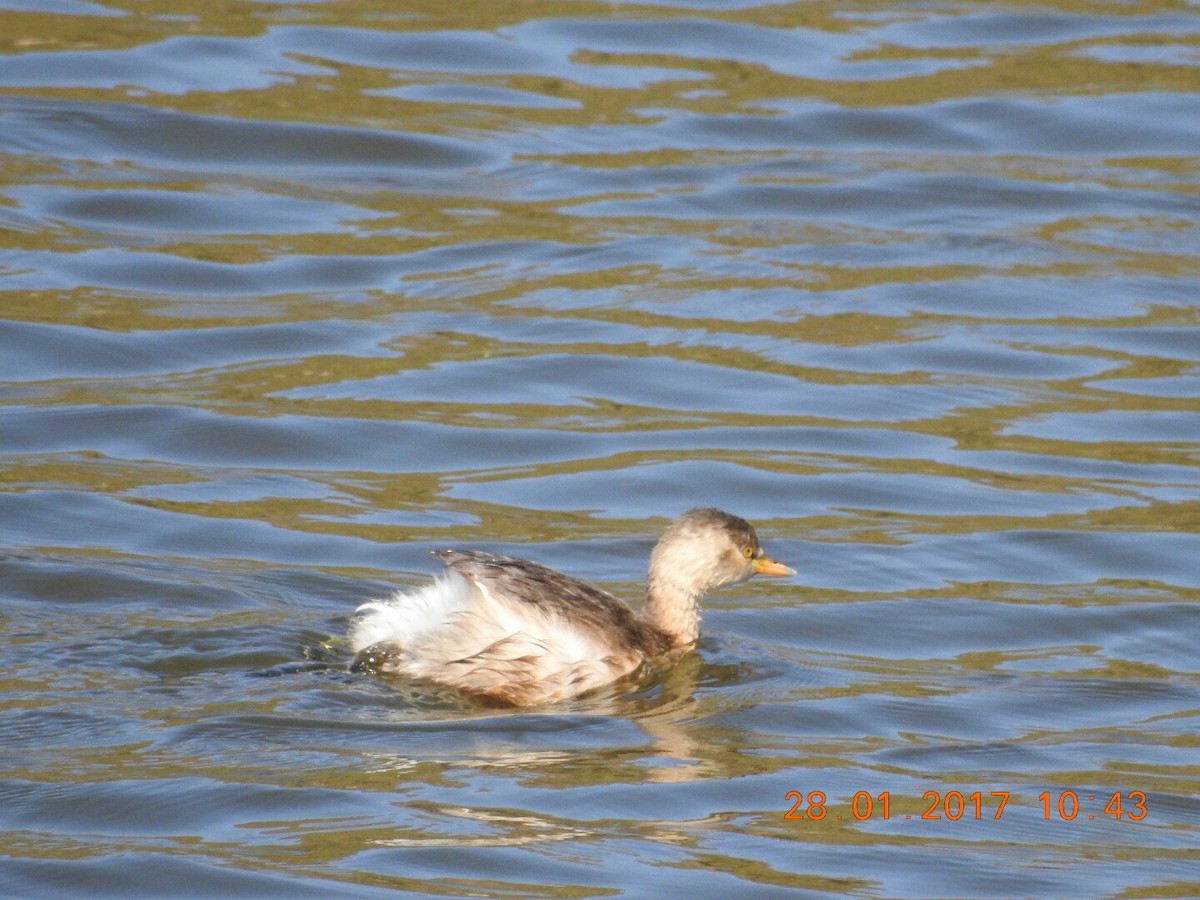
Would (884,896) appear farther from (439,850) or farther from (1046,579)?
(1046,579)

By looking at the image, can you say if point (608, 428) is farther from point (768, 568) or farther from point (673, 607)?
point (673, 607)

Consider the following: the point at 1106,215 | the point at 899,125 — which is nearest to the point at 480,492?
the point at 1106,215

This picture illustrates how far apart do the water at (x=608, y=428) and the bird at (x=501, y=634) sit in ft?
0.47

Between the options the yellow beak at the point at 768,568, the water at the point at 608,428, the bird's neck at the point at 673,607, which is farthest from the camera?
the yellow beak at the point at 768,568

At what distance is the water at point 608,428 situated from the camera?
217 inches

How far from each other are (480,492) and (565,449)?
2.42 ft

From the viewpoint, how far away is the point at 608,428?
9.46 meters

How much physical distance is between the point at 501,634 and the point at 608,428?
300cm

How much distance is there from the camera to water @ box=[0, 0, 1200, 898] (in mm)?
5523
